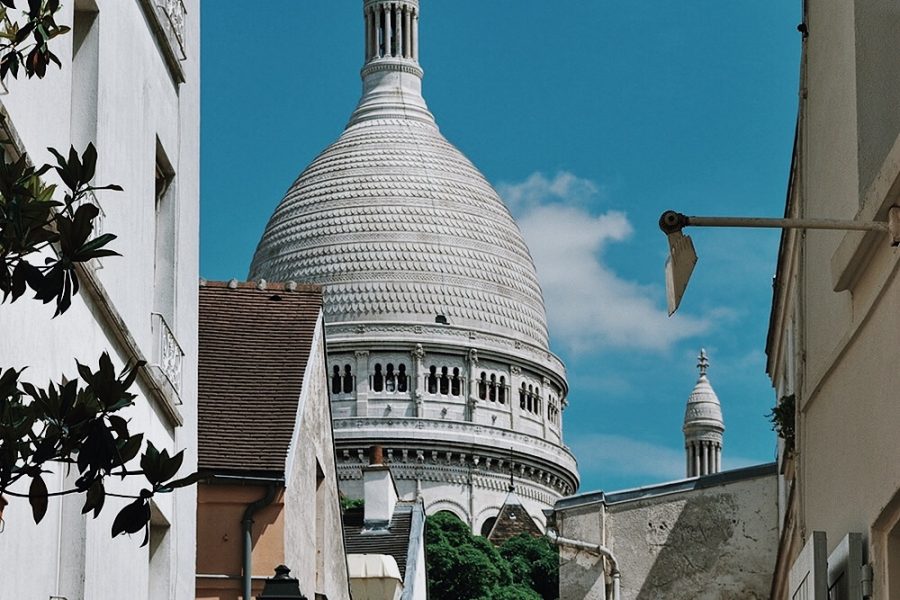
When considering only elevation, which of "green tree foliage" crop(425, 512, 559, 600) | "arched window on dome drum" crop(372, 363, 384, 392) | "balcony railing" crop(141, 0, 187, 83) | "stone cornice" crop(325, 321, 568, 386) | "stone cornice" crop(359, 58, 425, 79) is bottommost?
"balcony railing" crop(141, 0, 187, 83)

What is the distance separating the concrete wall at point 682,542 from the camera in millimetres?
18547

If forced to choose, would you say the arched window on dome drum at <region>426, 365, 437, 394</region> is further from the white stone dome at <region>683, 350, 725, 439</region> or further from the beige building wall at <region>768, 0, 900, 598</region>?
the beige building wall at <region>768, 0, 900, 598</region>

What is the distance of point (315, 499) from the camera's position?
16516 millimetres

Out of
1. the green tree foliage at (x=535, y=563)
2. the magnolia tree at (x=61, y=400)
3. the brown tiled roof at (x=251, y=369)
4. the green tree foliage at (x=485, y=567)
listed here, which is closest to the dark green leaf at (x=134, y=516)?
the magnolia tree at (x=61, y=400)

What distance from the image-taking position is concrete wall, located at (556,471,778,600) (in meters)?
18.5

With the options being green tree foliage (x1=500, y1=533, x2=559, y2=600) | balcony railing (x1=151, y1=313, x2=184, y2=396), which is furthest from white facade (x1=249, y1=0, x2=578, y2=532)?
balcony railing (x1=151, y1=313, x2=184, y2=396)

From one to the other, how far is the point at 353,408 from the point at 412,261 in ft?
29.5

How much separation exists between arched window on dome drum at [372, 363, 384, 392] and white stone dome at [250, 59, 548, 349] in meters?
2.65

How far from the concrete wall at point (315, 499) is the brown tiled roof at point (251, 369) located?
125 mm

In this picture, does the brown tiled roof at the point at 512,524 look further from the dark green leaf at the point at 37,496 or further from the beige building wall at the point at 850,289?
the dark green leaf at the point at 37,496

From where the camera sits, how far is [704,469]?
10425cm

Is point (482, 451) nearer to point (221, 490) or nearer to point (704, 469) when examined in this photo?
point (704, 469)

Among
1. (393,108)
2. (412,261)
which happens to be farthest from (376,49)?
(412,261)

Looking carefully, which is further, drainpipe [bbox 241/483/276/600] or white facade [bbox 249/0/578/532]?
white facade [bbox 249/0/578/532]
